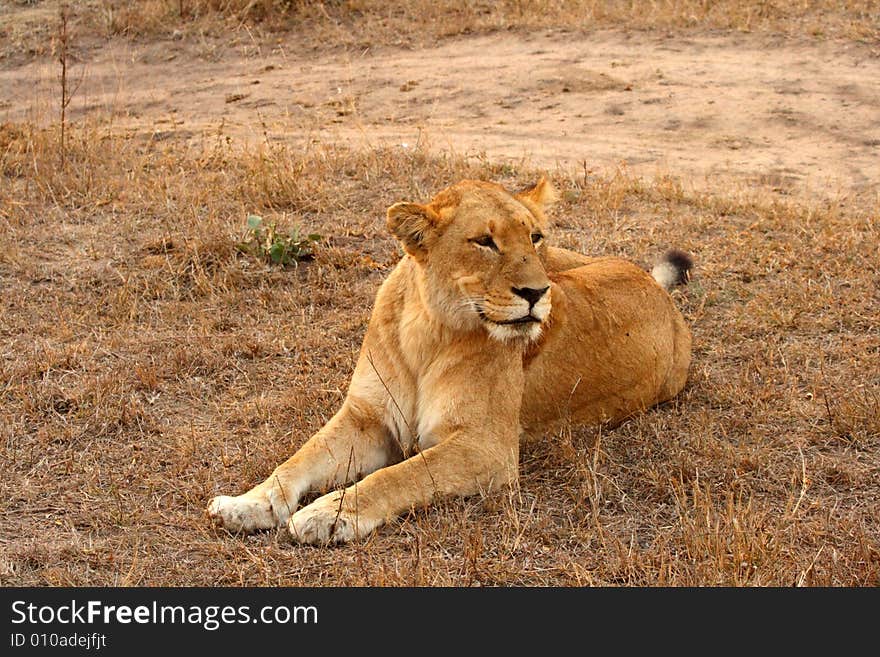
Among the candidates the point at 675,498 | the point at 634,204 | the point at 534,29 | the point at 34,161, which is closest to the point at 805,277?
the point at 634,204

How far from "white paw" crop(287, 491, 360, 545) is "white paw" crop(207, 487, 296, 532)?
0.10 meters

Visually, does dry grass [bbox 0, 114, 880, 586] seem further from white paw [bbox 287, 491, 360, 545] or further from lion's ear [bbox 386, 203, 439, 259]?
lion's ear [bbox 386, 203, 439, 259]

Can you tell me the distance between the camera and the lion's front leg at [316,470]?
3719mm

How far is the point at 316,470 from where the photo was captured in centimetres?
394

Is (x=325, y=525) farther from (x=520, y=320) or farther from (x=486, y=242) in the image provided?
(x=486, y=242)

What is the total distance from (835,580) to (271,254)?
3525mm

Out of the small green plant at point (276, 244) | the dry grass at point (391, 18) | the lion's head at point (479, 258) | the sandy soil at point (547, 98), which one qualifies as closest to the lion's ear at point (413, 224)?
the lion's head at point (479, 258)

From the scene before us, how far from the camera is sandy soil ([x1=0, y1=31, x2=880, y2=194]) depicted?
8289mm

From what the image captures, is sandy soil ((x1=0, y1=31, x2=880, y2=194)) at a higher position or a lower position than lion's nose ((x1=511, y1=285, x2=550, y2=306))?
lower

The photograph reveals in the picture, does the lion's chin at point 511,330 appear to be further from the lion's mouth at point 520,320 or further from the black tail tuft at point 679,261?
the black tail tuft at point 679,261

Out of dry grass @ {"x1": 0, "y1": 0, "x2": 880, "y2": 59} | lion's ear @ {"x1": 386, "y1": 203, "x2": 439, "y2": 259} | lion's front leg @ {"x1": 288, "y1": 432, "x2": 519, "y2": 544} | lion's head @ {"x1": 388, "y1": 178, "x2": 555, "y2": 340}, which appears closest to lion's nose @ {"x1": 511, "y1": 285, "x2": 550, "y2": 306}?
lion's head @ {"x1": 388, "y1": 178, "x2": 555, "y2": 340}

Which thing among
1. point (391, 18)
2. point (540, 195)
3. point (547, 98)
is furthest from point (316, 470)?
point (391, 18)

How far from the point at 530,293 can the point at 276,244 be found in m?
2.59

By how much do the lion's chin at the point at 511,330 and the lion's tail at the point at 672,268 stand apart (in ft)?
6.29
